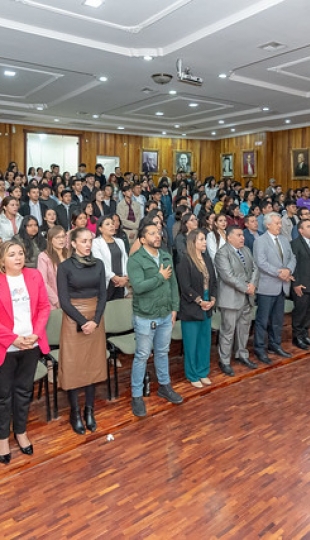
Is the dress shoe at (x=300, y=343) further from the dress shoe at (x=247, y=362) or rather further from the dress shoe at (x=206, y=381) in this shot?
the dress shoe at (x=206, y=381)

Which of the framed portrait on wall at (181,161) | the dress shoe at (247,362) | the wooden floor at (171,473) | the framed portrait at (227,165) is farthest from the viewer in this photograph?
the framed portrait on wall at (181,161)

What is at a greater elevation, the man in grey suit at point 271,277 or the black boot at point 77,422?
the man in grey suit at point 271,277

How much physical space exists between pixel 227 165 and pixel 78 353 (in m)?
15.1

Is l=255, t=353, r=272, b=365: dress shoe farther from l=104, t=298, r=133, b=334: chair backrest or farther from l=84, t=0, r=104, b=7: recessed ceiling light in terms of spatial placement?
l=84, t=0, r=104, b=7: recessed ceiling light

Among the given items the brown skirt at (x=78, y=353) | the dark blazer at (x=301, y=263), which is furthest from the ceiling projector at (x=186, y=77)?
the brown skirt at (x=78, y=353)

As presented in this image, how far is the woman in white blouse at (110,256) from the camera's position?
15.5 feet

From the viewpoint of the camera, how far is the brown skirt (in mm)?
3438

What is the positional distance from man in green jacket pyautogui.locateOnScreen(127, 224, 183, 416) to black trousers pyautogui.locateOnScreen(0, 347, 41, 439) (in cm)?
95

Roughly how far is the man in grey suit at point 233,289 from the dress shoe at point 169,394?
805mm

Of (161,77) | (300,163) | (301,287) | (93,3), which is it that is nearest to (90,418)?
(301,287)

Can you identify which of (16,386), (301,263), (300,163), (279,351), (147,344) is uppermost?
(300,163)

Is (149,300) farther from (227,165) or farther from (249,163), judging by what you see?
(227,165)

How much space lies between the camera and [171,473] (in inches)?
122

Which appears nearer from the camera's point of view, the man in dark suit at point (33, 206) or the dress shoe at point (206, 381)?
the dress shoe at point (206, 381)
